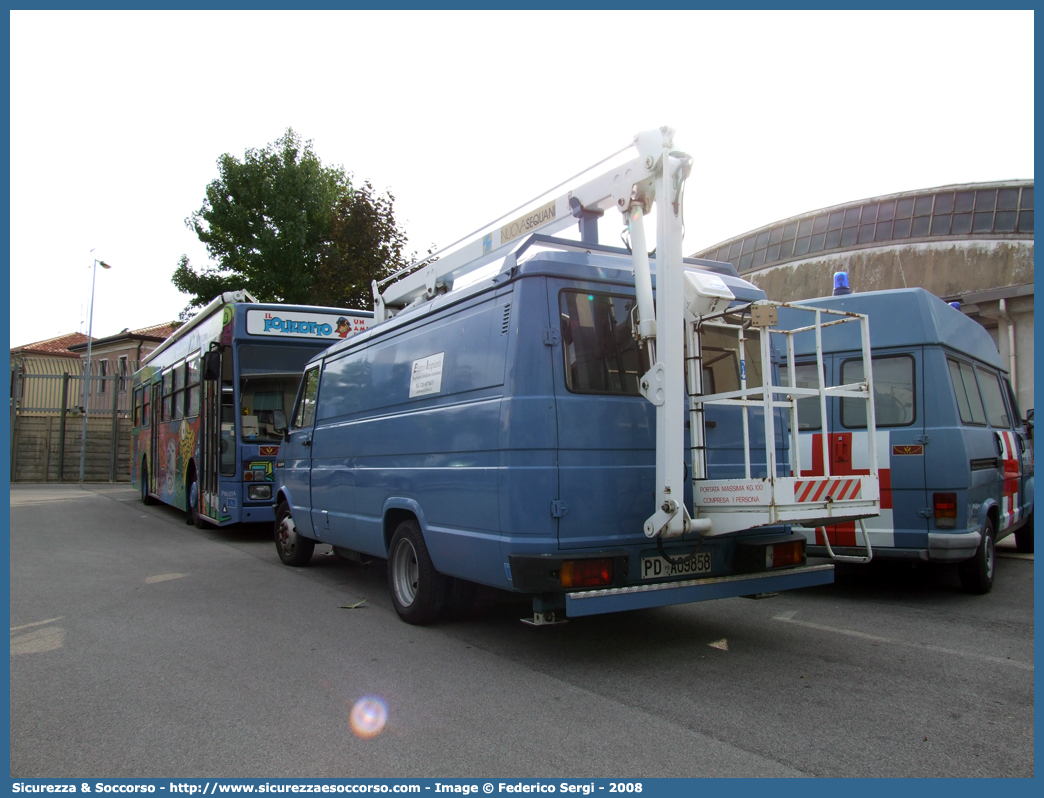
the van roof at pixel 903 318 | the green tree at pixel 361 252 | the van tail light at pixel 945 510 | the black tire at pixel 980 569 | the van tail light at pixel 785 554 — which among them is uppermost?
the green tree at pixel 361 252

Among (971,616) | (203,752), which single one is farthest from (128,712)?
(971,616)

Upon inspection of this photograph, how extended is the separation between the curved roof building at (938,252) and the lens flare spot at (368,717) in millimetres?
19569

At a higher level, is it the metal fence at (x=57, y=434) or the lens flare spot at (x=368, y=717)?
the metal fence at (x=57, y=434)

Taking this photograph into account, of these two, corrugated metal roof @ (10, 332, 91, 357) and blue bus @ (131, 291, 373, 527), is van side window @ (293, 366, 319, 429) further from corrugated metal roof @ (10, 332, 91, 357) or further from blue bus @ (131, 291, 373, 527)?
corrugated metal roof @ (10, 332, 91, 357)

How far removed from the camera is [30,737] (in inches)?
145

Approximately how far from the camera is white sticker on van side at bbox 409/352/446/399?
5574 mm

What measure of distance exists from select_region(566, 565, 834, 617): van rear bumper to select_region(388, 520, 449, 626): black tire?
1566 mm

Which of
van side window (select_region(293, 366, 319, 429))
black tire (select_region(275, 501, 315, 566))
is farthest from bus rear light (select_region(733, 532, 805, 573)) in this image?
black tire (select_region(275, 501, 315, 566))

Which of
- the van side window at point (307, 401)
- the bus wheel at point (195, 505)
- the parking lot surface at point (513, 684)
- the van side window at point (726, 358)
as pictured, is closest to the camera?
the parking lot surface at point (513, 684)

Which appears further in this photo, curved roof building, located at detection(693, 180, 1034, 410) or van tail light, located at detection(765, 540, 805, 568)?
curved roof building, located at detection(693, 180, 1034, 410)

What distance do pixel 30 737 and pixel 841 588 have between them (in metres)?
6.81

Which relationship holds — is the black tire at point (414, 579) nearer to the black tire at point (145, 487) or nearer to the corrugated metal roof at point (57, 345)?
the black tire at point (145, 487)

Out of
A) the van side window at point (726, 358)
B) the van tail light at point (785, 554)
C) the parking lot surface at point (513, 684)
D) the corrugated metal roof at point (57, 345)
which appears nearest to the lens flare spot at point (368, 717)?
the parking lot surface at point (513, 684)

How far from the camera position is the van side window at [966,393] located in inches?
276
